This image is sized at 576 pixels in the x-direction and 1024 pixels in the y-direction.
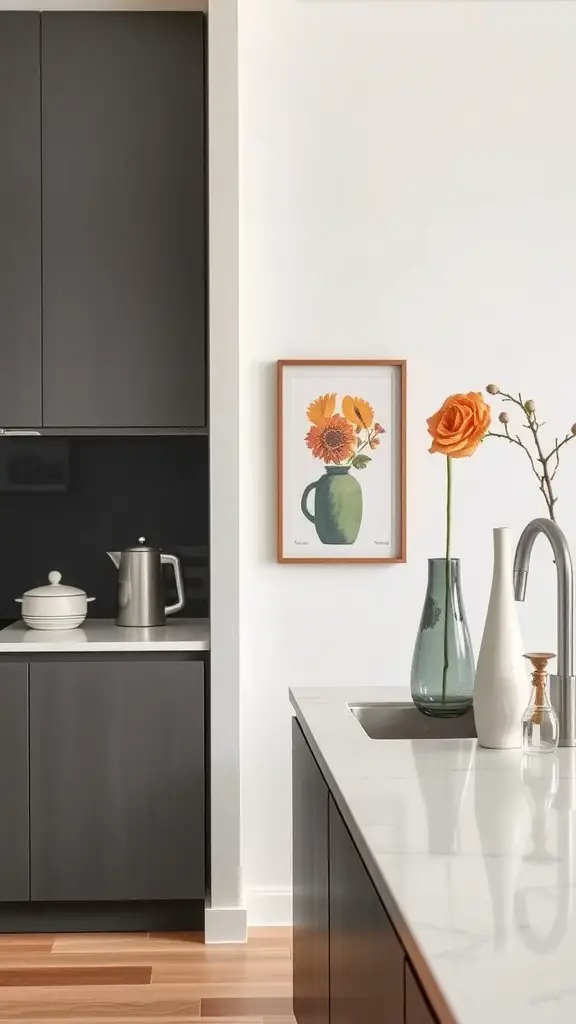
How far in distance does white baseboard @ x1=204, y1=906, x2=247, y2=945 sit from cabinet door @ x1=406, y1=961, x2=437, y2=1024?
2.12 m

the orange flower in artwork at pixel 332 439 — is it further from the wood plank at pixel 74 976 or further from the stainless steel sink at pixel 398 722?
the wood plank at pixel 74 976

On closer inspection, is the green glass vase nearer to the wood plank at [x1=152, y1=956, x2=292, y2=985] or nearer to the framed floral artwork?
the wood plank at [x1=152, y1=956, x2=292, y2=985]

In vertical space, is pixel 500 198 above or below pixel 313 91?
below

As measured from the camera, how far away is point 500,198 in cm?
336

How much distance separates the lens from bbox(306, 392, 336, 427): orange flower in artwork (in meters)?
3.31

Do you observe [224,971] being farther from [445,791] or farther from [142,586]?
[445,791]

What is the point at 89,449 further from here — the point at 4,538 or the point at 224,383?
the point at 224,383

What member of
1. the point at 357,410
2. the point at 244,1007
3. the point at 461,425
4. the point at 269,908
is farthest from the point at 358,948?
the point at 357,410

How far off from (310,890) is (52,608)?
1510mm

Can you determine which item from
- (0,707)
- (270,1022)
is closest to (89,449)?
(0,707)

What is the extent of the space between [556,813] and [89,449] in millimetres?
2535

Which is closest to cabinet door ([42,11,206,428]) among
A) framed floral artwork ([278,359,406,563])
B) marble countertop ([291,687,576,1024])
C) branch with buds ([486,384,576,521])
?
framed floral artwork ([278,359,406,563])

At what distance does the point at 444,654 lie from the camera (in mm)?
1870

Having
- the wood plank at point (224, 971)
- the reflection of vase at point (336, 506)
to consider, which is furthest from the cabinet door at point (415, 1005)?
the reflection of vase at point (336, 506)
